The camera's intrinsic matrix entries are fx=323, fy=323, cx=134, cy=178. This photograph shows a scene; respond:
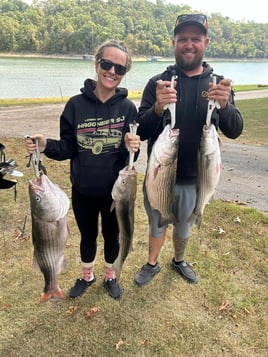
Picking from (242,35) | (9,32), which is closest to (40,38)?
(9,32)

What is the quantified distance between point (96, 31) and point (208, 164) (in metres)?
74.6

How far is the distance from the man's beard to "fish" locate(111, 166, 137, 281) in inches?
38.8

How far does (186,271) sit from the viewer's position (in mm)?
3557

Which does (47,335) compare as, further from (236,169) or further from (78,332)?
(236,169)

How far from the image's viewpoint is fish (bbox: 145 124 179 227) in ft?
7.20

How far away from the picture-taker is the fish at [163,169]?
2193mm

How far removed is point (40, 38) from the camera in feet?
247

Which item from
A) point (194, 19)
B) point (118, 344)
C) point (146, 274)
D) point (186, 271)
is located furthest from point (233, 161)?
point (118, 344)

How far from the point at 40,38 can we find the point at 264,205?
8093cm

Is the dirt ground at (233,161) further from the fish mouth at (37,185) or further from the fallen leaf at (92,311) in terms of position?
the fish mouth at (37,185)

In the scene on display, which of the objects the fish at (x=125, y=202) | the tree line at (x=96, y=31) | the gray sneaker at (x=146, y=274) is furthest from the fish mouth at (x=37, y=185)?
the tree line at (x=96, y=31)

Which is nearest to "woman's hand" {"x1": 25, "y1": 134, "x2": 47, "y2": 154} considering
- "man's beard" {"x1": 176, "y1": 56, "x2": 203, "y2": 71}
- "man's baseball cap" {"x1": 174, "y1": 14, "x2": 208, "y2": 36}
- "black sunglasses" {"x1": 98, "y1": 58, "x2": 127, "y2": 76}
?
"black sunglasses" {"x1": 98, "y1": 58, "x2": 127, "y2": 76}

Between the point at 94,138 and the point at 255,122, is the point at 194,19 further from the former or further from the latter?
the point at 255,122

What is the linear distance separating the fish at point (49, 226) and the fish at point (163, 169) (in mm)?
635
